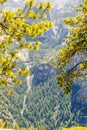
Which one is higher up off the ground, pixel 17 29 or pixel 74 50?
pixel 17 29

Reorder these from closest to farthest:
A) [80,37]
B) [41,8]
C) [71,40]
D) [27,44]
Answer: [41,8]
[27,44]
[80,37]
[71,40]

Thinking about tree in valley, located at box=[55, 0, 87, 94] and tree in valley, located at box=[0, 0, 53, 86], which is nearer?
tree in valley, located at box=[0, 0, 53, 86]

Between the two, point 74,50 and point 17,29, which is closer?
point 17,29

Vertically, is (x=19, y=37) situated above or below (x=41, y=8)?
below

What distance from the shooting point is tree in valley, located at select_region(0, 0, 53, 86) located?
2262cm

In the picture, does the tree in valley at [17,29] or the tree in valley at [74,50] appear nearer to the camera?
the tree in valley at [17,29]

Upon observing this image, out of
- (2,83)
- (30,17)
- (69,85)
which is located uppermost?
(30,17)

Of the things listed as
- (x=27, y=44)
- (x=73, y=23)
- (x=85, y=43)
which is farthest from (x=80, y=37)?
(x=27, y=44)

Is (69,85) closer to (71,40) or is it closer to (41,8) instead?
(71,40)

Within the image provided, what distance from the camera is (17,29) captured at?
23234mm

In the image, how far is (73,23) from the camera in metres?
33.2

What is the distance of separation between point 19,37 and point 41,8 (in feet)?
8.65

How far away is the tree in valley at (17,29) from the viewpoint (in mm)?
22625

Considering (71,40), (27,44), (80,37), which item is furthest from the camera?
A: (71,40)
